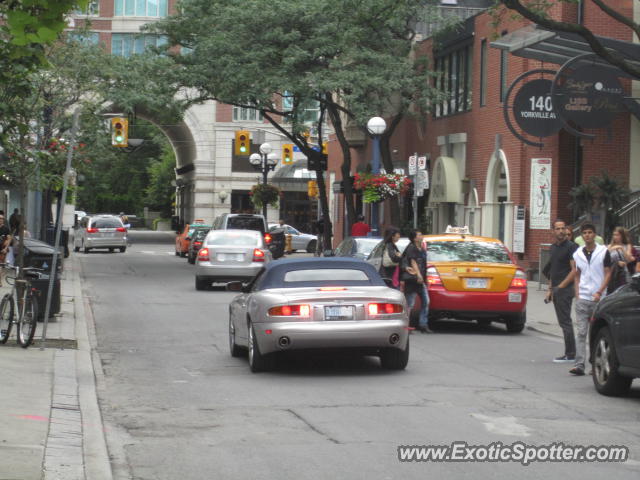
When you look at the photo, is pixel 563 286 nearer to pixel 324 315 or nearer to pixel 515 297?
pixel 324 315

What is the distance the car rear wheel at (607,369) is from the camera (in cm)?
1179

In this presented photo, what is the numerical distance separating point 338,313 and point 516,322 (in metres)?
6.92

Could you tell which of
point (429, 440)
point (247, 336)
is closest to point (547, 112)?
point (247, 336)

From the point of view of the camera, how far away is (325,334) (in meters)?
13.0

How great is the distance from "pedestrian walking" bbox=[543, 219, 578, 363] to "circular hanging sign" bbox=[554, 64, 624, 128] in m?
12.7

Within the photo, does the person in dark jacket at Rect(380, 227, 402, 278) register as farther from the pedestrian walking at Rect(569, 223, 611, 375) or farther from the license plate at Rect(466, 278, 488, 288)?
the pedestrian walking at Rect(569, 223, 611, 375)

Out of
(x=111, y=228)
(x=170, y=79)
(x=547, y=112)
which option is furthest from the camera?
(x=111, y=228)

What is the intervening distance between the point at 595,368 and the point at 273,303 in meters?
3.60

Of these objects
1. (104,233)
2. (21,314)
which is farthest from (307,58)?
(21,314)

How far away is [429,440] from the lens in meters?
9.29

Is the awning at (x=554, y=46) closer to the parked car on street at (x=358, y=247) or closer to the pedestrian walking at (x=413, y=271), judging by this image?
the parked car on street at (x=358, y=247)

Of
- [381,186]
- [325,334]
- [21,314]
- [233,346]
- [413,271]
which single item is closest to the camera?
[325,334]

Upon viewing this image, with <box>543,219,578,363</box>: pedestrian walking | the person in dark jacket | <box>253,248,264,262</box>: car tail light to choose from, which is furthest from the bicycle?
<box>253,248,264,262</box>: car tail light

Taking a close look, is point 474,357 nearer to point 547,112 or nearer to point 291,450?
point 291,450
